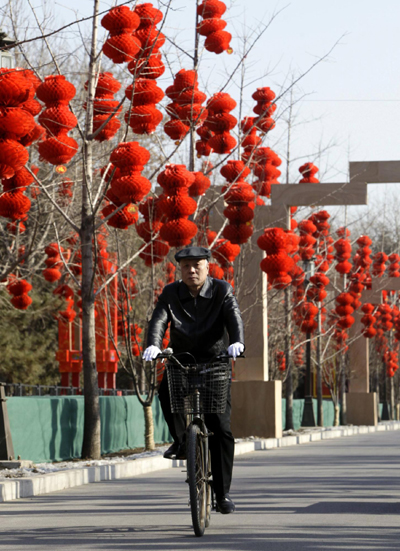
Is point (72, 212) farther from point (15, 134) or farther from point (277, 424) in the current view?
point (15, 134)

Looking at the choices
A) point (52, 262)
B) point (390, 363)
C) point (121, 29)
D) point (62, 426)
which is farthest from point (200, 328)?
point (390, 363)

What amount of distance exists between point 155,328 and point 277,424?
53.5ft

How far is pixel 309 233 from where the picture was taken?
27.8m

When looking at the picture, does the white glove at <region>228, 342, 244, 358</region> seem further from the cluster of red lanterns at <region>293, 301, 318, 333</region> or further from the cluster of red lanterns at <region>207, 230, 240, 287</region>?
the cluster of red lanterns at <region>293, 301, 318, 333</region>

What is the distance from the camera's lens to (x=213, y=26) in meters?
17.5

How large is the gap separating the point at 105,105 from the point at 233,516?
8.39 m

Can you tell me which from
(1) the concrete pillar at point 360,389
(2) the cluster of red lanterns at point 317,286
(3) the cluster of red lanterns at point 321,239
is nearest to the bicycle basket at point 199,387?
(3) the cluster of red lanterns at point 321,239

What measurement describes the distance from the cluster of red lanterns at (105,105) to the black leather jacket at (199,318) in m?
7.84

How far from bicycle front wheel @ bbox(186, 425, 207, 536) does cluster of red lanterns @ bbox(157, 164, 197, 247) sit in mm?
7747

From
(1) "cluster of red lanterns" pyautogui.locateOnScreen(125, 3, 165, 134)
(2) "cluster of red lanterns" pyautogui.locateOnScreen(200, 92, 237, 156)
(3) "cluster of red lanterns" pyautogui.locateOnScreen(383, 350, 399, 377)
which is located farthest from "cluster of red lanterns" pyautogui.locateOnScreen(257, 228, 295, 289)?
(3) "cluster of red lanterns" pyautogui.locateOnScreen(383, 350, 399, 377)

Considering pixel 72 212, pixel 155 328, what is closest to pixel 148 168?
pixel 72 212

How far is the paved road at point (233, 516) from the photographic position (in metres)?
6.79

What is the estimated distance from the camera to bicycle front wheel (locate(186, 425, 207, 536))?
677cm

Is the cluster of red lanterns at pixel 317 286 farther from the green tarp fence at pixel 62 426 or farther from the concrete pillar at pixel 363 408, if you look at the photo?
the concrete pillar at pixel 363 408
